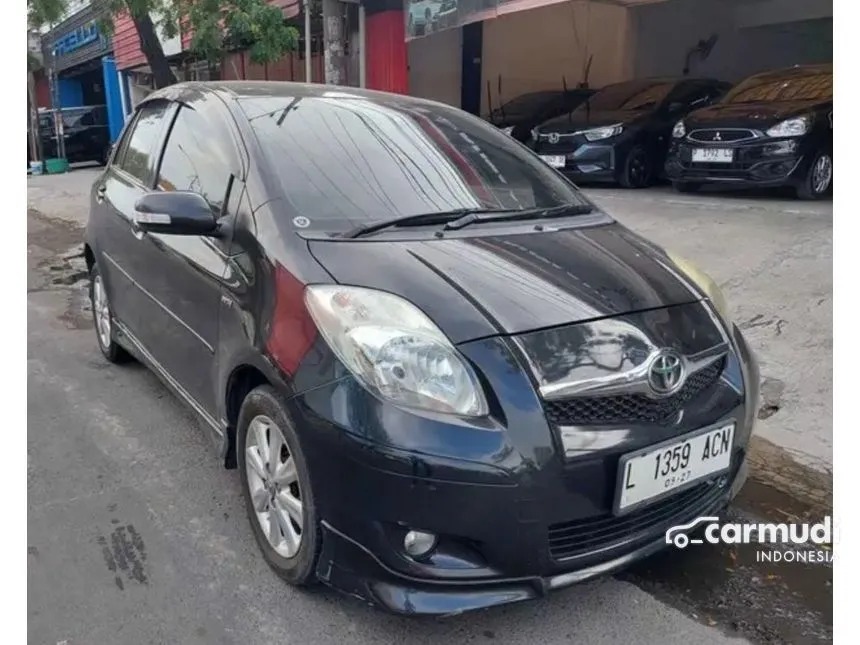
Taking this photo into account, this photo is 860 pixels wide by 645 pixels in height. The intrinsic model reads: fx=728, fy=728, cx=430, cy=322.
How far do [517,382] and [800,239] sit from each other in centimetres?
500

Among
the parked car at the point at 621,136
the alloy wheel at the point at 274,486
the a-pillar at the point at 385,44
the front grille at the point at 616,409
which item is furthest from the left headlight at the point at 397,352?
the a-pillar at the point at 385,44

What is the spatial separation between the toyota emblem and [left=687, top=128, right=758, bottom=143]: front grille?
636cm

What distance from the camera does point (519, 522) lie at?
191 cm

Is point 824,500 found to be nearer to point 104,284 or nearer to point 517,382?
point 517,382

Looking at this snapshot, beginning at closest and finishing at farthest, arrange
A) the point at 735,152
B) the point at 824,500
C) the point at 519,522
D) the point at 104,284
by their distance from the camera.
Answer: the point at 519,522, the point at 824,500, the point at 104,284, the point at 735,152

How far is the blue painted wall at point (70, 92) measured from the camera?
29.4 metres

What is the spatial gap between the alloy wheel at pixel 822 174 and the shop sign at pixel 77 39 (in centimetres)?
2110

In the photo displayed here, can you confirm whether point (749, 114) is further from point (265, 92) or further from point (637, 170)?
point (265, 92)

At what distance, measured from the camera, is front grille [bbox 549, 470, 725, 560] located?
6.54ft

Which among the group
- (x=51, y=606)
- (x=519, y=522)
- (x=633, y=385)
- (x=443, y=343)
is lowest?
(x=51, y=606)

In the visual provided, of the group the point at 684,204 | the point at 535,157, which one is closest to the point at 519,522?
the point at 535,157

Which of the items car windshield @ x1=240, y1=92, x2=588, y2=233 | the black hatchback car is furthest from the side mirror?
car windshield @ x1=240, y1=92, x2=588, y2=233

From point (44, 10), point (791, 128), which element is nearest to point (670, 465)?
point (791, 128)

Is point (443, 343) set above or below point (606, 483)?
above
